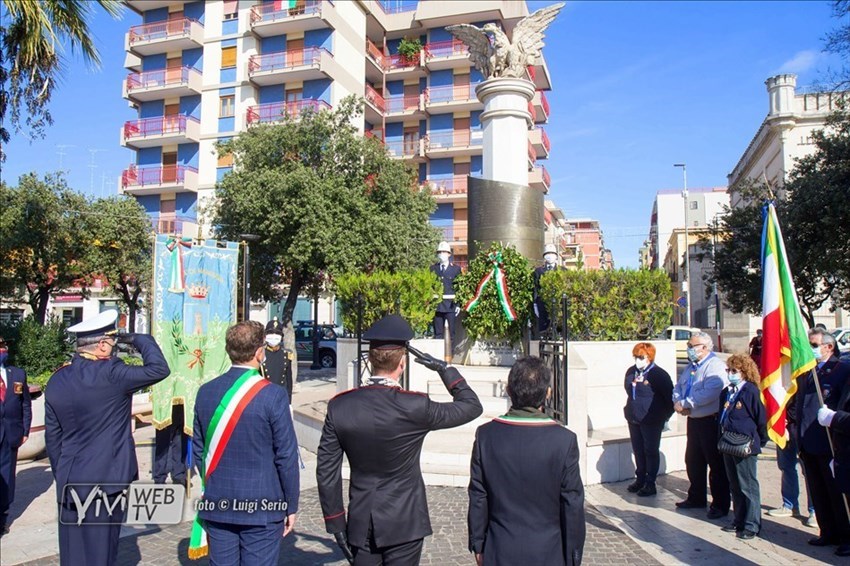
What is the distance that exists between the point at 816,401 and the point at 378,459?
4.54 metres

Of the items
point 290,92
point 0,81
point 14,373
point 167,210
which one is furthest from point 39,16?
point 167,210

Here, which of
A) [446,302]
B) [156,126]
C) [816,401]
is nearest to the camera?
[816,401]

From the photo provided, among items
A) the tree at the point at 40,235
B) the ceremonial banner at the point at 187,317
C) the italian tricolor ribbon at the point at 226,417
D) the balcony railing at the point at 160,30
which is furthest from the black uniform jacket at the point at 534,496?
the balcony railing at the point at 160,30

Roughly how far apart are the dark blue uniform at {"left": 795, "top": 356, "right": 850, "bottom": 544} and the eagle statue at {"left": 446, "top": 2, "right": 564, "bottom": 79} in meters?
9.20

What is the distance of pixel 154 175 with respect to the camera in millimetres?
39500

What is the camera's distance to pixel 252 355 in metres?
3.65

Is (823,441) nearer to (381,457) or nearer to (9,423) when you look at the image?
(381,457)

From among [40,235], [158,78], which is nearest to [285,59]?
[158,78]

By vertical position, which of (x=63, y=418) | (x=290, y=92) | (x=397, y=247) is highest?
(x=290, y=92)

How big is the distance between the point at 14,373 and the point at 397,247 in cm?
1520

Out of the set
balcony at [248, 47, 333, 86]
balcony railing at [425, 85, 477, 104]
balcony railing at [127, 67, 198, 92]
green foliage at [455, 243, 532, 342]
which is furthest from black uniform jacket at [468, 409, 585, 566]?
balcony railing at [127, 67, 198, 92]

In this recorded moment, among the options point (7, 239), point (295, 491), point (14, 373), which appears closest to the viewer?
point (295, 491)

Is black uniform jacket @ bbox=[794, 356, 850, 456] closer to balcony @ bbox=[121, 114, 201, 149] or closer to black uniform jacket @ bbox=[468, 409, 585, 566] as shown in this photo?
black uniform jacket @ bbox=[468, 409, 585, 566]

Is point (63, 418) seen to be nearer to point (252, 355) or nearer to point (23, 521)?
point (252, 355)
